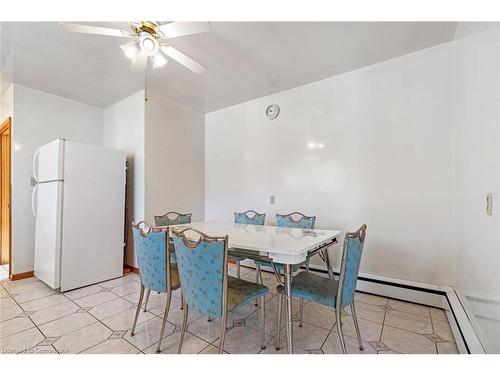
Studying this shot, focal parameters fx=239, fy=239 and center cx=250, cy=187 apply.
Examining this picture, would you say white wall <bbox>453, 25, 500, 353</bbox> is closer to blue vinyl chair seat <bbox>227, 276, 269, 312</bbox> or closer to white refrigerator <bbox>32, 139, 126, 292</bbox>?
blue vinyl chair seat <bbox>227, 276, 269, 312</bbox>

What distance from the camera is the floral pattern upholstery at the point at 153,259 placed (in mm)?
1684

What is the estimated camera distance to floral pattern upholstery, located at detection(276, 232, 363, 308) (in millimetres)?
1469

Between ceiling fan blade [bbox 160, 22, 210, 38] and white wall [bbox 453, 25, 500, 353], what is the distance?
1.70 m

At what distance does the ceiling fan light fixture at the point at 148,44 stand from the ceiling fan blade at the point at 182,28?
135 mm

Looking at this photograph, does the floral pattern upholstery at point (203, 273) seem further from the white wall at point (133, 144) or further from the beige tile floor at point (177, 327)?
the white wall at point (133, 144)

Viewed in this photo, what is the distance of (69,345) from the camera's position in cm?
173

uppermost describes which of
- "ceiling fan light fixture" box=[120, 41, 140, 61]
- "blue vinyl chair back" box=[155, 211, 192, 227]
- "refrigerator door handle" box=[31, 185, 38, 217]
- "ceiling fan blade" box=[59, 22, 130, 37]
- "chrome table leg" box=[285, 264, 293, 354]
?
"ceiling fan light fixture" box=[120, 41, 140, 61]

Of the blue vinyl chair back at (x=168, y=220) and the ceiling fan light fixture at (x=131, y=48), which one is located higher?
the ceiling fan light fixture at (x=131, y=48)

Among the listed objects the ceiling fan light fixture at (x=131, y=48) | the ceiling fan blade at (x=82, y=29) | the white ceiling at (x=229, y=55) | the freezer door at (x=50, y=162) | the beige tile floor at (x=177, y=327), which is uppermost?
the white ceiling at (x=229, y=55)

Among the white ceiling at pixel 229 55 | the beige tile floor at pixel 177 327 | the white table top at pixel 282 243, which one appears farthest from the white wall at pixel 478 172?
the white table top at pixel 282 243

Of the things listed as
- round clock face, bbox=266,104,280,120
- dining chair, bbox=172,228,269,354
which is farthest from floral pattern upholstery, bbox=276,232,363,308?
round clock face, bbox=266,104,280,120
